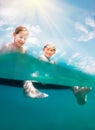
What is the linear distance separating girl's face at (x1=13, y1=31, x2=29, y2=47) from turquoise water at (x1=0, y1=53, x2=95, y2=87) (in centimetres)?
6

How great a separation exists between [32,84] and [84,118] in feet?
1.22

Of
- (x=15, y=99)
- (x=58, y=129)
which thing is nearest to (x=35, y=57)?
(x=15, y=99)

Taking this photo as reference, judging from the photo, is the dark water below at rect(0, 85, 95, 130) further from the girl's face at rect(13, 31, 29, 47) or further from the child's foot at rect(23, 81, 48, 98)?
the girl's face at rect(13, 31, 29, 47)

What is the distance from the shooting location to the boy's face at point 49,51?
1673 millimetres

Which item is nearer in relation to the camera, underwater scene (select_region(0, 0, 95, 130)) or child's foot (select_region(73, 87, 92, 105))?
underwater scene (select_region(0, 0, 95, 130))

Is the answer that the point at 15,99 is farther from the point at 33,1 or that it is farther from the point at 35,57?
the point at 33,1

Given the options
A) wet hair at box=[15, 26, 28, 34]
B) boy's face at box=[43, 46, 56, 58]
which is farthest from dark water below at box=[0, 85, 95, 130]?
wet hair at box=[15, 26, 28, 34]

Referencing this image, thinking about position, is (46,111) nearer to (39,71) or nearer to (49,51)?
(39,71)

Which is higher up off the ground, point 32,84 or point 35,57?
point 35,57

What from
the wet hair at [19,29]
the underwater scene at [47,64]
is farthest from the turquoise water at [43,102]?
the wet hair at [19,29]

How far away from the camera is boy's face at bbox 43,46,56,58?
1.67 m

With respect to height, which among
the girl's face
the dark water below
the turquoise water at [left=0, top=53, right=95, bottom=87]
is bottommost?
the dark water below

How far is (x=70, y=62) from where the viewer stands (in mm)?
1708

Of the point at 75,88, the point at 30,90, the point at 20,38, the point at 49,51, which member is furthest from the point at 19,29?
the point at 75,88
